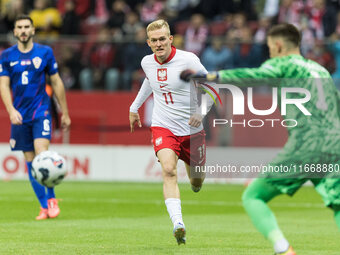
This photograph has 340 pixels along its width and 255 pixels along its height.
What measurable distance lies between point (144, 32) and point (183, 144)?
36.1 feet

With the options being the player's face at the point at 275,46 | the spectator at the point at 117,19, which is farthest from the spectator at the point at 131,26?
the player's face at the point at 275,46

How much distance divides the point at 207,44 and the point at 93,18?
4863 millimetres

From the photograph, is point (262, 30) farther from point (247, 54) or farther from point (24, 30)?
point (24, 30)

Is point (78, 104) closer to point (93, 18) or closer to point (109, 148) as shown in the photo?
point (109, 148)

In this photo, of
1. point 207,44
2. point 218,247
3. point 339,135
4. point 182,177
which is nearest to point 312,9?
point 207,44

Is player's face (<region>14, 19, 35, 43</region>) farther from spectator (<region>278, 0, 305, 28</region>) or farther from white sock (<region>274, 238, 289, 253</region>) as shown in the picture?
spectator (<region>278, 0, 305, 28</region>)

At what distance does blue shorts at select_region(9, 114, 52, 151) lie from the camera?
12422 millimetres

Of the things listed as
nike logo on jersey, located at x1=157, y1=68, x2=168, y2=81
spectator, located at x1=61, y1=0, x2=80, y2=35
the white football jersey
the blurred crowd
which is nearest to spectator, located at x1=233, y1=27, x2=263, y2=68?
the blurred crowd

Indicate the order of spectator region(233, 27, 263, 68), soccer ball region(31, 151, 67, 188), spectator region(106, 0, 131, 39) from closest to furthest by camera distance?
soccer ball region(31, 151, 67, 188) < spectator region(233, 27, 263, 68) < spectator region(106, 0, 131, 39)

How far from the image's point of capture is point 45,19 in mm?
23125

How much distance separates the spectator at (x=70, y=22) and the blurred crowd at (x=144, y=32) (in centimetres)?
3

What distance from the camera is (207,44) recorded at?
66.1 feet

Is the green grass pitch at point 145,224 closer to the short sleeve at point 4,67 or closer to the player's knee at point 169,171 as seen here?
the player's knee at point 169,171

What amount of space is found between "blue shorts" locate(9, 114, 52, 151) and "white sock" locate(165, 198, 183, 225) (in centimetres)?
350
